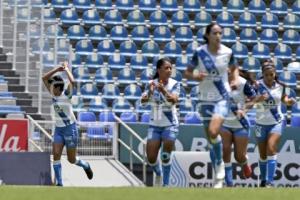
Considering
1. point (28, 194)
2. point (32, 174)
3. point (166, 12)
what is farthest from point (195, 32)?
point (28, 194)

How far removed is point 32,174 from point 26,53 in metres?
4.47

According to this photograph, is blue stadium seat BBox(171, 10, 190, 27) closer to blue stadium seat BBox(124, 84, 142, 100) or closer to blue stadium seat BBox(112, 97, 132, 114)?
blue stadium seat BBox(124, 84, 142, 100)

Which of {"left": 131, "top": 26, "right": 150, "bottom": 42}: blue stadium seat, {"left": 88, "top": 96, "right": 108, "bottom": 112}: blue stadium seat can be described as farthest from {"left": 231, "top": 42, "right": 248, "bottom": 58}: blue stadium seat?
{"left": 88, "top": 96, "right": 108, "bottom": 112}: blue stadium seat

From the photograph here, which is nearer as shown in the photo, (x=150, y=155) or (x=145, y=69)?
(x=150, y=155)

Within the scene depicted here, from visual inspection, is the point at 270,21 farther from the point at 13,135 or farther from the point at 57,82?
the point at 57,82

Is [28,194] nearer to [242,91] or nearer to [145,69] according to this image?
[242,91]

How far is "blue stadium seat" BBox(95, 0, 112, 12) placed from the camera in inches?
1056

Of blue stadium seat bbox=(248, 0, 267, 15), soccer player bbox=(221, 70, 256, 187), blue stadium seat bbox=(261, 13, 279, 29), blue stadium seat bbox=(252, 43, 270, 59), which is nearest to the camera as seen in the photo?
soccer player bbox=(221, 70, 256, 187)

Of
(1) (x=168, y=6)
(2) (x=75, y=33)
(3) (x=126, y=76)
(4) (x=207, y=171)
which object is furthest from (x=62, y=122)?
(1) (x=168, y=6)

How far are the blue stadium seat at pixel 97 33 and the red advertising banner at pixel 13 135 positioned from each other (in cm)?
617

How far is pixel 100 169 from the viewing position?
2081 cm

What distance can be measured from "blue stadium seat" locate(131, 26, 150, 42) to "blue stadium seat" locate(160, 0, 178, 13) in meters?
1.06

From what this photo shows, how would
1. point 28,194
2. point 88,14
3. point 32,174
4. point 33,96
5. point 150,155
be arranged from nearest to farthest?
point 28,194 → point 150,155 → point 32,174 → point 33,96 → point 88,14

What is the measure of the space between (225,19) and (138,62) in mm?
3091
